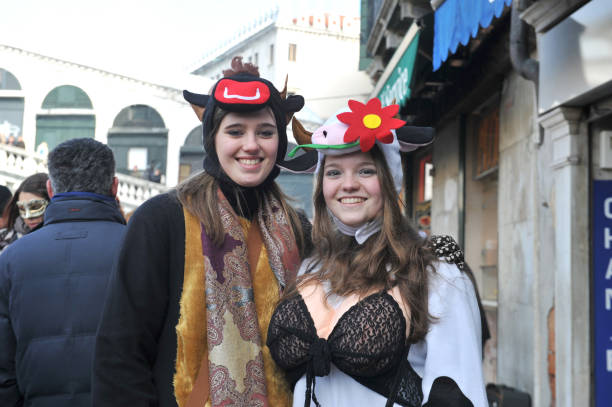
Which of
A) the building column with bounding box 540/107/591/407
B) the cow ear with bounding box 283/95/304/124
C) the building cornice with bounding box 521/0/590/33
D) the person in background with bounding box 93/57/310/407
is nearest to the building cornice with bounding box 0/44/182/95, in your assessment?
the building cornice with bounding box 521/0/590/33

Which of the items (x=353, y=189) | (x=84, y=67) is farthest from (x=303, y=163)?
(x=84, y=67)

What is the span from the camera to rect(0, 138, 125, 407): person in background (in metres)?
3.12

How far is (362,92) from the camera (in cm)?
4244

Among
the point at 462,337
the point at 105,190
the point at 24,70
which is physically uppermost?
the point at 24,70

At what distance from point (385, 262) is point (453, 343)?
16.7 inches

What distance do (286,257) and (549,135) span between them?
3.85 meters

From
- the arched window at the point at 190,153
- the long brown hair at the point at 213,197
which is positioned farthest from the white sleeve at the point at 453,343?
the arched window at the point at 190,153

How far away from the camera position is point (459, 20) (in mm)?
6430

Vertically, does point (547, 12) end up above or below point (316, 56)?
below

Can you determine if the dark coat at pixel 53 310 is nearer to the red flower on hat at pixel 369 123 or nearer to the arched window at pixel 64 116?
the red flower on hat at pixel 369 123

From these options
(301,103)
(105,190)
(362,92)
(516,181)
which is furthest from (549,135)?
(362,92)

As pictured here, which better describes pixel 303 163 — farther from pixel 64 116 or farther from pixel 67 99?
pixel 67 99

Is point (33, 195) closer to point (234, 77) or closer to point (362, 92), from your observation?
point (234, 77)

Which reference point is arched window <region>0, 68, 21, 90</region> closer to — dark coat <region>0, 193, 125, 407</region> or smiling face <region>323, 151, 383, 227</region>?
dark coat <region>0, 193, 125, 407</region>
